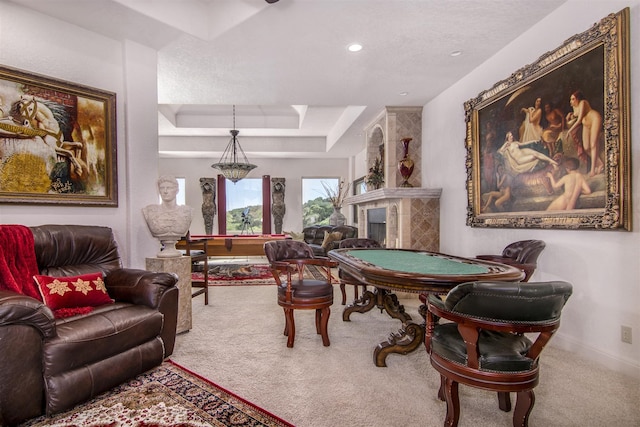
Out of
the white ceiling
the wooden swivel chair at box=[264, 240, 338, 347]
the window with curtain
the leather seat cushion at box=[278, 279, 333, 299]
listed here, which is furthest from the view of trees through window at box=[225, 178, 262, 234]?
the leather seat cushion at box=[278, 279, 333, 299]

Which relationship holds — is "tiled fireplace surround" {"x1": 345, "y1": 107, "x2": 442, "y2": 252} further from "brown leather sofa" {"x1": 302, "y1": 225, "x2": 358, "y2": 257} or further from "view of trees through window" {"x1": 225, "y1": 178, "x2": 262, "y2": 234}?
"view of trees through window" {"x1": 225, "y1": 178, "x2": 262, "y2": 234}

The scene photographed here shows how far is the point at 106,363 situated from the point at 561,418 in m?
2.62

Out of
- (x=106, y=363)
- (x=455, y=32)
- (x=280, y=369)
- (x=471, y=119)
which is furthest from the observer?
(x=471, y=119)

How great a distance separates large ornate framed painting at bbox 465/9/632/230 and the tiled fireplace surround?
46.3 inches

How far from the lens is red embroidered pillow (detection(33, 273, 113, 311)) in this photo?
2256 millimetres

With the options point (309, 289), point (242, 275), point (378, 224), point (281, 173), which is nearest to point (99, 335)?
point (309, 289)

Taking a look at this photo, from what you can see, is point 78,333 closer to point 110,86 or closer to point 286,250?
point 286,250

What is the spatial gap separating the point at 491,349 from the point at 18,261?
9.83 ft

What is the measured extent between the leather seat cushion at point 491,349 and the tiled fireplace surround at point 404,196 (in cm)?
324

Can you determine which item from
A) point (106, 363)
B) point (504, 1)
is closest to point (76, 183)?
point (106, 363)

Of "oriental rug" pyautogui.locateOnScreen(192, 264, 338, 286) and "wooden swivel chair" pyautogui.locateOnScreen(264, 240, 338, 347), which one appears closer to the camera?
"wooden swivel chair" pyautogui.locateOnScreen(264, 240, 338, 347)

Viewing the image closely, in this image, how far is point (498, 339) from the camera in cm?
171

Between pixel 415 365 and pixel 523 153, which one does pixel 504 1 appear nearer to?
pixel 523 153

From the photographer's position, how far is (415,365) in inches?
97.8
